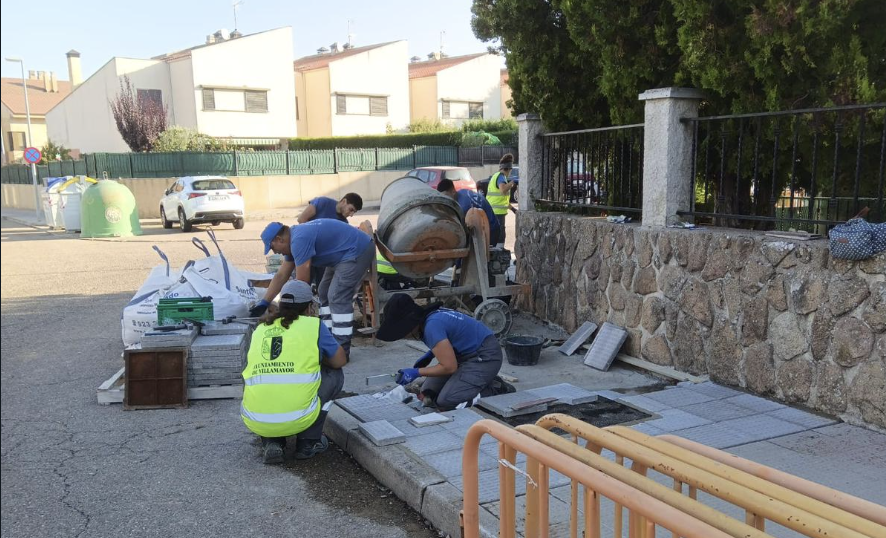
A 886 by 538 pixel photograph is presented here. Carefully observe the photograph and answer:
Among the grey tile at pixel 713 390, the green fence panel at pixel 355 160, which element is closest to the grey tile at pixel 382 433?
the grey tile at pixel 713 390

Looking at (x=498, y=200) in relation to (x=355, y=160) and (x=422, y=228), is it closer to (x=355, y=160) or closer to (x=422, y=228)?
(x=422, y=228)

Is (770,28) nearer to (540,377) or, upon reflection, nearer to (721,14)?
(721,14)

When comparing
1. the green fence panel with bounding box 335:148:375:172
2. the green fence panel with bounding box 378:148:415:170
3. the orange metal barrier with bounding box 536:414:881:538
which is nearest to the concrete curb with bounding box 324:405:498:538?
the orange metal barrier with bounding box 536:414:881:538

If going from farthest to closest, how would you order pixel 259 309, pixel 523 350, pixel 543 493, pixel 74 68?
pixel 74 68 → pixel 259 309 → pixel 523 350 → pixel 543 493

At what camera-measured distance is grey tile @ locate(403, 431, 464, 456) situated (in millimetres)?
4727

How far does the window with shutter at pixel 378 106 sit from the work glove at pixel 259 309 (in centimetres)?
3473

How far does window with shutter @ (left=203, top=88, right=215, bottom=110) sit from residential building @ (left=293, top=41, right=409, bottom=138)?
652 cm

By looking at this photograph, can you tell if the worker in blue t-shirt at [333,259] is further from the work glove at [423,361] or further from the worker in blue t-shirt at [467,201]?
the worker in blue t-shirt at [467,201]

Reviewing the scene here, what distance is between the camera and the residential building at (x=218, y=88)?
35.1 metres

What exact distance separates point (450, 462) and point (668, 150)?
3626mm

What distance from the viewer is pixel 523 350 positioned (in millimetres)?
7094

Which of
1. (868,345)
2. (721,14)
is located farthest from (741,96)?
(868,345)

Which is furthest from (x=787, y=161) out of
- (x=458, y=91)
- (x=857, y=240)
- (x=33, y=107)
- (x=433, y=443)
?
(x=33, y=107)

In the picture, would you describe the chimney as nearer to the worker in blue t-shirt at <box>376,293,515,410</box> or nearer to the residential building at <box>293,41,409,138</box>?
the residential building at <box>293,41,409,138</box>
